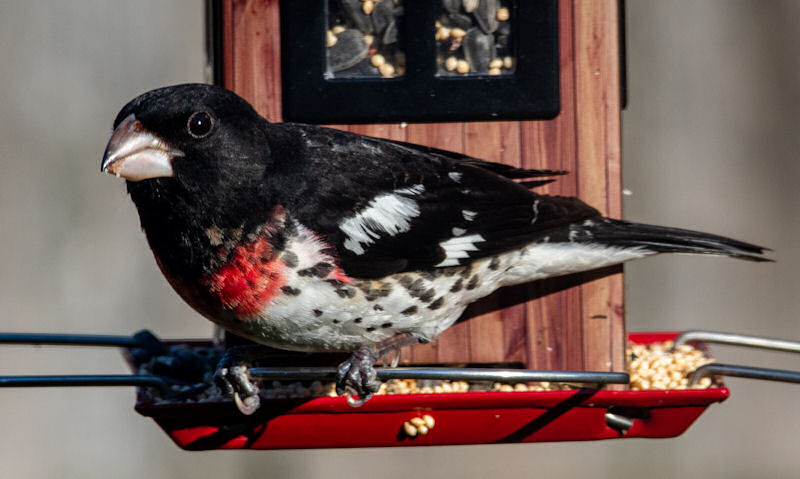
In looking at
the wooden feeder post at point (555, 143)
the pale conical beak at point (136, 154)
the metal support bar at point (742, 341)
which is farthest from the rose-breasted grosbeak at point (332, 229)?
the metal support bar at point (742, 341)

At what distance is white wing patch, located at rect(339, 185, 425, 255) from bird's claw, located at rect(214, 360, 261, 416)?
51cm

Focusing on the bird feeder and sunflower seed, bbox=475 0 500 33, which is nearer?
the bird feeder

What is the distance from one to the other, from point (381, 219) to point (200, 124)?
61 cm

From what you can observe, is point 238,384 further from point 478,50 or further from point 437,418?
point 478,50

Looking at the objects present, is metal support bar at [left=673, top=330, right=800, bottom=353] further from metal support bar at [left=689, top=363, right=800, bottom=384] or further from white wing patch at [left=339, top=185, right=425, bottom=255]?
white wing patch at [left=339, top=185, right=425, bottom=255]

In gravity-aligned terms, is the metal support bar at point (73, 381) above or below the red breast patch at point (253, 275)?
below

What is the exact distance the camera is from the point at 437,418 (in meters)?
3.34

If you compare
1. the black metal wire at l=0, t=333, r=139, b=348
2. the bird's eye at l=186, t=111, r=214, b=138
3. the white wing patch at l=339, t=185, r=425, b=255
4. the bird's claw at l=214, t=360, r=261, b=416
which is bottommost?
the bird's claw at l=214, t=360, r=261, b=416

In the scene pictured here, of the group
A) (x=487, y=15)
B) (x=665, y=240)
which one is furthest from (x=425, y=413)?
(x=487, y=15)

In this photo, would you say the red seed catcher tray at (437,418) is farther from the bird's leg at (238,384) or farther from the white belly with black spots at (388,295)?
the white belly with black spots at (388,295)

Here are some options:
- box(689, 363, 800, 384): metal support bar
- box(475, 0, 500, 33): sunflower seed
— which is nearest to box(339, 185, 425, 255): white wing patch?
box(475, 0, 500, 33): sunflower seed

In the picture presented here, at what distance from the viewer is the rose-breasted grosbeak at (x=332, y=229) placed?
3.03 meters

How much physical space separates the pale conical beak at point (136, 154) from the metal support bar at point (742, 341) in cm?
189

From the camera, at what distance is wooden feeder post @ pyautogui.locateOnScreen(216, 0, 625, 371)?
361 centimetres
